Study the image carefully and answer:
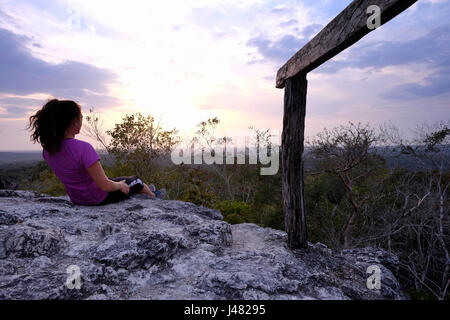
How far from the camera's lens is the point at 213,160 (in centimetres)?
1531

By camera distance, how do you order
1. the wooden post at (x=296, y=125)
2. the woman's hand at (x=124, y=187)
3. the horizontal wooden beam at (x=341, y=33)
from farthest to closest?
1. the woman's hand at (x=124, y=187)
2. the wooden post at (x=296, y=125)
3. the horizontal wooden beam at (x=341, y=33)

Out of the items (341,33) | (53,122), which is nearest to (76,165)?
(53,122)

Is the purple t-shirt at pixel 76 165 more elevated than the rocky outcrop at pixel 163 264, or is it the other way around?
the purple t-shirt at pixel 76 165

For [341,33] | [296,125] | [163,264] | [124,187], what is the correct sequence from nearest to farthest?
1. [341,33]
2. [163,264]
3. [296,125]
4. [124,187]

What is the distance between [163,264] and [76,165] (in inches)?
68.6

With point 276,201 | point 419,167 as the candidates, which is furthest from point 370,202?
point 276,201

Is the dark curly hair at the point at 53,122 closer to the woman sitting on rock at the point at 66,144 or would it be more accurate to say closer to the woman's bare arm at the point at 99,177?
the woman sitting on rock at the point at 66,144

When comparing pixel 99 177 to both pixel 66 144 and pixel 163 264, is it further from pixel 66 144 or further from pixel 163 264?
pixel 163 264

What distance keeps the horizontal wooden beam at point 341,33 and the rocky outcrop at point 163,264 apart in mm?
1747

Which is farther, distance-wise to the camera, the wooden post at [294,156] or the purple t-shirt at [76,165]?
the purple t-shirt at [76,165]

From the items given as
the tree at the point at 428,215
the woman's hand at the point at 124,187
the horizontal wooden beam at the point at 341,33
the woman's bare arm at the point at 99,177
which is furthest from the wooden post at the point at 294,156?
the tree at the point at 428,215

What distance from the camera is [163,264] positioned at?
2496 millimetres

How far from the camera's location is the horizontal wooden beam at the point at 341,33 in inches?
67.4

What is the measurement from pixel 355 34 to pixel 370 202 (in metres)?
10.4
